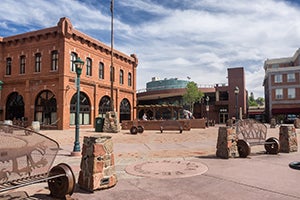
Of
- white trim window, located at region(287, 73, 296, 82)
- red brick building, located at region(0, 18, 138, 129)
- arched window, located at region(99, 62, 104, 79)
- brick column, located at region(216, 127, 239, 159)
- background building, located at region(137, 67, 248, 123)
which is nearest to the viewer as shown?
brick column, located at region(216, 127, 239, 159)

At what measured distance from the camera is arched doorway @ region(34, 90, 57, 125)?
1057 inches

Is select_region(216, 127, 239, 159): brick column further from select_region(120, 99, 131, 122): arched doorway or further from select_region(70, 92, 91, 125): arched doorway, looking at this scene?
select_region(120, 99, 131, 122): arched doorway

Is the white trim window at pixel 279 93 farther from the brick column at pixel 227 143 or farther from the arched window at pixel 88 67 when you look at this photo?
the brick column at pixel 227 143

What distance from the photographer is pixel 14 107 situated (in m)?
29.0

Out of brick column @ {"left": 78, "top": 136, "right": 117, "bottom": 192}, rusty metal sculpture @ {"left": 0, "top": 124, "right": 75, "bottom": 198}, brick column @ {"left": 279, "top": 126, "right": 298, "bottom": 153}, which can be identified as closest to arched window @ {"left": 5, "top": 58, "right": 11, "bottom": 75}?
rusty metal sculpture @ {"left": 0, "top": 124, "right": 75, "bottom": 198}

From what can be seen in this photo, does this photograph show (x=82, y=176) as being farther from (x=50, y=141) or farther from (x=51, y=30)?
(x=51, y=30)

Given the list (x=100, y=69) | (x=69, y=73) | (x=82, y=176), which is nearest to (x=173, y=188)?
(x=82, y=176)

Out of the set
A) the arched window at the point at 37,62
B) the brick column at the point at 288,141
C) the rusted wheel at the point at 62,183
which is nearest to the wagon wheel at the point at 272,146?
the brick column at the point at 288,141

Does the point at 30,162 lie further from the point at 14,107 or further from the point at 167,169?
the point at 14,107

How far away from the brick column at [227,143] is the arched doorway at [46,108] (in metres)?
22.0

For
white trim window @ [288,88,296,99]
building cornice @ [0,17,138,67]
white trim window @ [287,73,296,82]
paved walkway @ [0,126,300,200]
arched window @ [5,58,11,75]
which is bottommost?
paved walkway @ [0,126,300,200]

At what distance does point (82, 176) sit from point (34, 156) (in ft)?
3.96

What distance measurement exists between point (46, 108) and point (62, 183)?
80.9ft

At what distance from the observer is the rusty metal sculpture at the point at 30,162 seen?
14.0 ft
